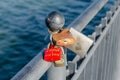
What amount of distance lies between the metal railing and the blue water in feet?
28.1

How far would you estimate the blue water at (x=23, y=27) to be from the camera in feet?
43.3

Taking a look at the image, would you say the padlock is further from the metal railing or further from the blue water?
the blue water

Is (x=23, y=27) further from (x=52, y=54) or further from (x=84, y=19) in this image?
(x=52, y=54)

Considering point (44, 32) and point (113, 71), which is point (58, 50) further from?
point (44, 32)

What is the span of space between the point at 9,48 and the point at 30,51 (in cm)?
99

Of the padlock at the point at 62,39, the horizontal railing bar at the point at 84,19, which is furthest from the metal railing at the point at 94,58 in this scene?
the padlock at the point at 62,39

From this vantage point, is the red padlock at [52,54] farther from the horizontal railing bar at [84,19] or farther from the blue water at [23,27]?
the blue water at [23,27]

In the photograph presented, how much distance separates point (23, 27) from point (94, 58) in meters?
13.2

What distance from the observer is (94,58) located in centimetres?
302

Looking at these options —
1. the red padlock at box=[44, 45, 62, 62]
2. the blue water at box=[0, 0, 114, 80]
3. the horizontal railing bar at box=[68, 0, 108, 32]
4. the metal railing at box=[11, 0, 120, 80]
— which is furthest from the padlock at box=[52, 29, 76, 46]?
the blue water at box=[0, 0, 114, 80]

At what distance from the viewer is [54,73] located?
2111mm

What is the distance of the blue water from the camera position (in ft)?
43.3

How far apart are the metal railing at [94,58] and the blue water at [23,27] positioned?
28.1 ft

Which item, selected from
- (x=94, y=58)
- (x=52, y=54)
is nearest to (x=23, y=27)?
(x=94, y=58)
